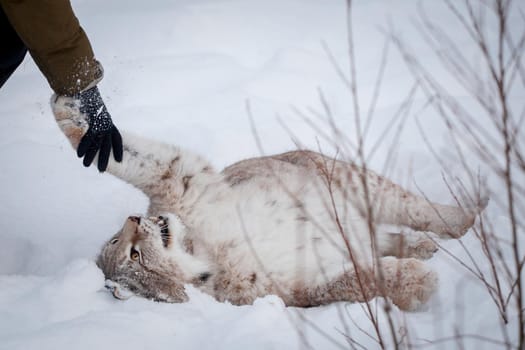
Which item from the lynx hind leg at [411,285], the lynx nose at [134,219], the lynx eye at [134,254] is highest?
the lynx hind leg at [411,285]

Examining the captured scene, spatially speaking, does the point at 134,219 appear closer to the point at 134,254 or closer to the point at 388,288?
the point at 134,254

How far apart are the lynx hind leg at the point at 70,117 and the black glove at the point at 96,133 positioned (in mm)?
55

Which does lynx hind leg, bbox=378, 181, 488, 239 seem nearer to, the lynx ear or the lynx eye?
the lynx eye

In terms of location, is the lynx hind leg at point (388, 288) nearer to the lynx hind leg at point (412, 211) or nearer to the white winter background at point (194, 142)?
the white winter background at point (194, 142)

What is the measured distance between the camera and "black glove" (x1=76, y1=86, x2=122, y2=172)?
3.67 meters

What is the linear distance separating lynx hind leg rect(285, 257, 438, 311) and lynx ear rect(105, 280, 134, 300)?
3.29 ft

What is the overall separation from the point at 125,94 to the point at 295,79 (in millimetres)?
1985

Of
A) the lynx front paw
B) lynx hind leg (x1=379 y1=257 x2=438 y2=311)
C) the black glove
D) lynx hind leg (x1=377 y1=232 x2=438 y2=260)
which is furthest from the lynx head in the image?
the lynx front paw

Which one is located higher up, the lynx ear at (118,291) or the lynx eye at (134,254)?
the lynx eye at (134,254)

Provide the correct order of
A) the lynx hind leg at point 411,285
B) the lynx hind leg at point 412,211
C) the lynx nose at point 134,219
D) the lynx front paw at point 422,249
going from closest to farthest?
1. the lynx hind leg at point 411,285
2. the lynx nose at point 134,219
3. the lynx front paw at point 422,249
4. the lynx hind leg at point 412,211

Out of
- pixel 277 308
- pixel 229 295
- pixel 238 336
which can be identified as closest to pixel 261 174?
pixel 229 295

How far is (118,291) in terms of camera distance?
137 inches

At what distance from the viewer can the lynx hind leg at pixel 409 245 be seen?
398 cm

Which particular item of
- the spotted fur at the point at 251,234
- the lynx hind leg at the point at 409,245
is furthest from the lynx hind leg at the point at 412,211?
the lynx hind leg at the point at 409,245
